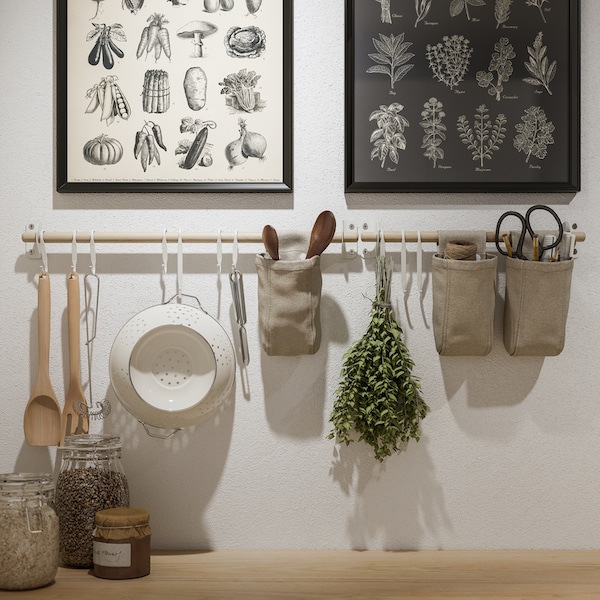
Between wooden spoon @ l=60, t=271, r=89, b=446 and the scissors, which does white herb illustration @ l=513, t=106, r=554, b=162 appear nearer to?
the scissors

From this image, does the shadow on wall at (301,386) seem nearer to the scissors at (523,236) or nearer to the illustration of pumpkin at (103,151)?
the scissors at (523,236)

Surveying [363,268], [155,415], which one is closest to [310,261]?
[363,268]

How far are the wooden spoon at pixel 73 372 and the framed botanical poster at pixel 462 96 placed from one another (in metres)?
0.57

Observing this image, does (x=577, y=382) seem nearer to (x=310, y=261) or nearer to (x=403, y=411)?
(x=403, y=411)

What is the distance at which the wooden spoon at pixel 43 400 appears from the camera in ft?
5.00

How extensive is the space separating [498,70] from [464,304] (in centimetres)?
48

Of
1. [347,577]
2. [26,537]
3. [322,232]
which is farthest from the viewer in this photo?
[322,232]

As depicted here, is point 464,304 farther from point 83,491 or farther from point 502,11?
point 83,491

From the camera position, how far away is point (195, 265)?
1587 millimetres

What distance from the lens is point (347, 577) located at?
1.39 m

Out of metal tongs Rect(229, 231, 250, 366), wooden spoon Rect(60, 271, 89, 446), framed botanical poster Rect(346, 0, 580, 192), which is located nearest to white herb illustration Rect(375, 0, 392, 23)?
framed botanical poster Rect(346, 0, 580, 192)

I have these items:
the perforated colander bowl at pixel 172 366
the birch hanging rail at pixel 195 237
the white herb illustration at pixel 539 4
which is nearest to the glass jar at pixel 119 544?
the perforated colander bowl at pixel 172 366

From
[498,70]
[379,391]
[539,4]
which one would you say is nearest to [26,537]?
[379,391]

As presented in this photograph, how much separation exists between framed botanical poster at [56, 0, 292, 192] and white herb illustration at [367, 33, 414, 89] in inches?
7.0
